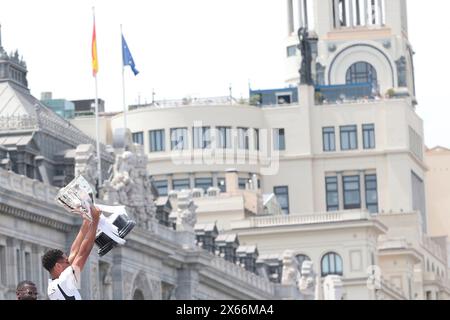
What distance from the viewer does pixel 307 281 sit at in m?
148

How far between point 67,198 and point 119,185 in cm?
8464

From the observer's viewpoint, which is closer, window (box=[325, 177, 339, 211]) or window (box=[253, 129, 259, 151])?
window (box=[253, 129, 259, 151])

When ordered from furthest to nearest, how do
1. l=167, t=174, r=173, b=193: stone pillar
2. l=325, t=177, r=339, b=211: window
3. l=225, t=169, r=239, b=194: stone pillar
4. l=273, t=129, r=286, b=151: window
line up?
1. l=325, t=177, r=339, b=211: window
2. l=273, t=129, r=286, b=151: window
3. l=167, t=174, r=173, b=193: stone pillar
4. l=225, t=169, r=239, b=194: stone pillar

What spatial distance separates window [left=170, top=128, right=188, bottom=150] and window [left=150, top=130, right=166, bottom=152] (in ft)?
2.54

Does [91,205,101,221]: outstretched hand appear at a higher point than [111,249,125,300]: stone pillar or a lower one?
lower

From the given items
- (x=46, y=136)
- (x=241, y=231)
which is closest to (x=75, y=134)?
(x=46, y=136)

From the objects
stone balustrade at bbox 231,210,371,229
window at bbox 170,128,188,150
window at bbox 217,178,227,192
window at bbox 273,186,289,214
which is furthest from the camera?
window at bbox 273,186,289,214

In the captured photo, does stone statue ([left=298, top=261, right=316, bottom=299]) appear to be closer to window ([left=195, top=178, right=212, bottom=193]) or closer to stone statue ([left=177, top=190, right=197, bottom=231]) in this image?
stone statue ([left=177, top=190, right=197, bottom=231])

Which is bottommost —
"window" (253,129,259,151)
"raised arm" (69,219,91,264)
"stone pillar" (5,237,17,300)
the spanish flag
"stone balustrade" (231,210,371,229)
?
"raised arm" (69,219,91,264)

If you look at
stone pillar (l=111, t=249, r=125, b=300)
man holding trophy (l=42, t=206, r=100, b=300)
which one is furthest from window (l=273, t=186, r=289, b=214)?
man holding trophy (l=42, t=206, r=100, b=300)

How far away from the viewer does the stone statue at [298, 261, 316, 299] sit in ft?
481

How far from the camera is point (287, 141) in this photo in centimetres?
19825

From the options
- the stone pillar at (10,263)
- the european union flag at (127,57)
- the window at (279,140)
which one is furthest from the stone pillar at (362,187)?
the stone pillar at (10,263)

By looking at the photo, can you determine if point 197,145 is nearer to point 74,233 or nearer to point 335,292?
point 335,292
